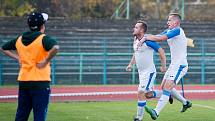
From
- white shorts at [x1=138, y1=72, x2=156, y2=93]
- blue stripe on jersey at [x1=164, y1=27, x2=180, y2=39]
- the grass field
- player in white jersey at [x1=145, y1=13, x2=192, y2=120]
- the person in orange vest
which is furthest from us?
the grass field

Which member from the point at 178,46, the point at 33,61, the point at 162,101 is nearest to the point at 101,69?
the point at 178,46

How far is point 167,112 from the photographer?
1608 cm

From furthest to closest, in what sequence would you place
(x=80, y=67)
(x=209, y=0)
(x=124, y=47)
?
(x=209, y=0)
(x=124, y=47)
(x=80, y=67)

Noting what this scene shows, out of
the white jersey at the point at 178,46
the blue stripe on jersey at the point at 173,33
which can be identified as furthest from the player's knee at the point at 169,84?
the blue stripe on jersey at the point at 173,33

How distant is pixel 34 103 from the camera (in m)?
9.71

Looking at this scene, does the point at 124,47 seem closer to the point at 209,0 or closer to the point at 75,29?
the point at 75,29

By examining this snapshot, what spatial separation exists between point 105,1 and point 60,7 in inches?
123

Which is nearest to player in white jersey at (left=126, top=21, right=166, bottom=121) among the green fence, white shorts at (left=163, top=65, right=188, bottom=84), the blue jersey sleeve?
the blue jersey sleeve

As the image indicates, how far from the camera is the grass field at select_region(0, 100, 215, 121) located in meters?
14.6

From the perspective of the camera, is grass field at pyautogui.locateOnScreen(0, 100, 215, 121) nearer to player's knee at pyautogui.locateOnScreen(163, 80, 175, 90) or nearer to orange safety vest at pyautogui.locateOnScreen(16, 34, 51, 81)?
player's knee at pyautogui.locateOnScreen(163, 80, 175, 90)

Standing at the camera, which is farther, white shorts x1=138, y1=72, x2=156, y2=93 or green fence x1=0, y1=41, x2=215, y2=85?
green fence x1=0, y1=41, x2=215, y2=85

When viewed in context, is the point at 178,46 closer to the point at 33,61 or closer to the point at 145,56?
the point at 145,56

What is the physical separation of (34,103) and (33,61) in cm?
59

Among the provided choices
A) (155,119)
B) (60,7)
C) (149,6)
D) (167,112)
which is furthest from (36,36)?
(149,6)
